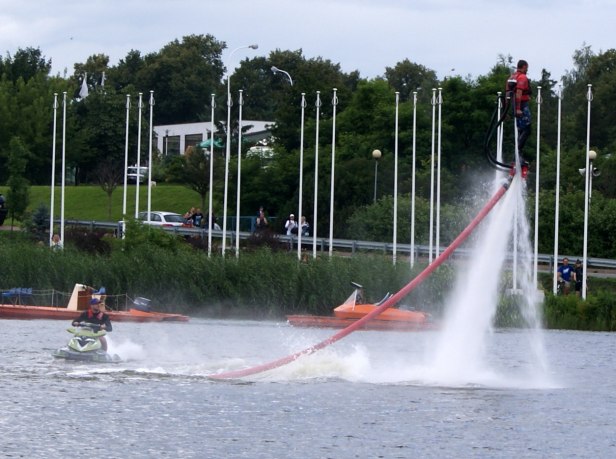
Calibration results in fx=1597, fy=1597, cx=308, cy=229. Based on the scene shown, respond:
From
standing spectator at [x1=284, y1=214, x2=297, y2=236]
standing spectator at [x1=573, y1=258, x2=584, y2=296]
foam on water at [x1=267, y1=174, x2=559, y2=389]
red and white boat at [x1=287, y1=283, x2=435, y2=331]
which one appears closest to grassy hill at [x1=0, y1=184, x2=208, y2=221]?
standing spectator at [x1=284, y1=214, x2=297, y2=236]

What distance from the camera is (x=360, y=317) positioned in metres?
55.1

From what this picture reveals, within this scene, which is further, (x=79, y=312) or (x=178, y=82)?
(x=178, y=82)

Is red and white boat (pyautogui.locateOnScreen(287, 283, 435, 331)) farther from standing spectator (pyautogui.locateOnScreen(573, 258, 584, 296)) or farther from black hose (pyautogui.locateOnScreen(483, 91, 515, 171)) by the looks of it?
black hose (pyautogui.locateOnScreen(483, 91, 515, 171))

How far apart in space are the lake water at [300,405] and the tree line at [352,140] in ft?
77.6

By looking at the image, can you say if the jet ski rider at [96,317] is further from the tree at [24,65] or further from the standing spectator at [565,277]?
the tree at [24,65]

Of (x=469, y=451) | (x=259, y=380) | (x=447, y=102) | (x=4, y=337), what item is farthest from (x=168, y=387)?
(x=447, y=102)

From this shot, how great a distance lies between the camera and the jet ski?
41969 mm

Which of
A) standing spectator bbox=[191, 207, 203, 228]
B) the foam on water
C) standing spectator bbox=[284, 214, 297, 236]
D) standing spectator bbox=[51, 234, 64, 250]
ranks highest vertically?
standing spectator bbox=[191, 207, 203, 228]

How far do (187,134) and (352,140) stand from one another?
39.0 m

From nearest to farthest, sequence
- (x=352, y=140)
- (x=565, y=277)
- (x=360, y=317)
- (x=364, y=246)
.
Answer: (x=360, y=317), (x=565, y=277), (x=364, y=246), (x=352, y=140)

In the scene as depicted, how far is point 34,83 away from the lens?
11081 centimetres

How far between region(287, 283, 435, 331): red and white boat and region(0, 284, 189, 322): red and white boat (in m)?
4.65

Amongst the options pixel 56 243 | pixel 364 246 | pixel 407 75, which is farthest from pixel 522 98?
pixel 407 75

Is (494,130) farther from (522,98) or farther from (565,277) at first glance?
(565,277)
